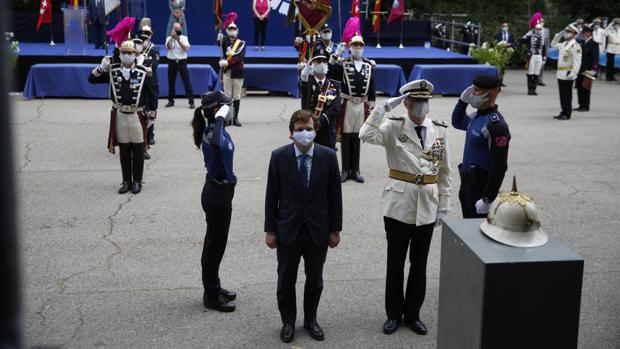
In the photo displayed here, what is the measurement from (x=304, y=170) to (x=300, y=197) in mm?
192

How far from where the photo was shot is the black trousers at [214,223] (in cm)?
566

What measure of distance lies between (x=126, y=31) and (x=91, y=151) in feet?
7.17

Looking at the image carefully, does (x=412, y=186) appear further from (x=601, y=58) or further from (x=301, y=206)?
(x=601, y=58)

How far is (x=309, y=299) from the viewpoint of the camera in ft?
17.5

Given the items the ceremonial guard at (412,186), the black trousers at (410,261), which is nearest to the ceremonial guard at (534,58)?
the ceremonial guard at (412,186)

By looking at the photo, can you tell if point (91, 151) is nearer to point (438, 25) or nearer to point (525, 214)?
point (525, 214)

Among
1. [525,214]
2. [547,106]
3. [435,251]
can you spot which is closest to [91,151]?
[435,251]

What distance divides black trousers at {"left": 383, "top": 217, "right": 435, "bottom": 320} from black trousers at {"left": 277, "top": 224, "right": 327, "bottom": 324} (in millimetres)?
517

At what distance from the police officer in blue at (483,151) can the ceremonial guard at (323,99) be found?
3.60m

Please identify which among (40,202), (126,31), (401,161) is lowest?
(40,202)

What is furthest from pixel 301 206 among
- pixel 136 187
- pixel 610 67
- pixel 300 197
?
pixel 610 67

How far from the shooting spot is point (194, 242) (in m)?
7.47

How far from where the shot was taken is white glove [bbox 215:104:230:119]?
5.64 metres

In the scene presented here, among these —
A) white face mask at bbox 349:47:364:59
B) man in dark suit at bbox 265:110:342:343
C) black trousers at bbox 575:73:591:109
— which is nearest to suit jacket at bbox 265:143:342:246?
man in dark suit at bbox 265:110:342:343
